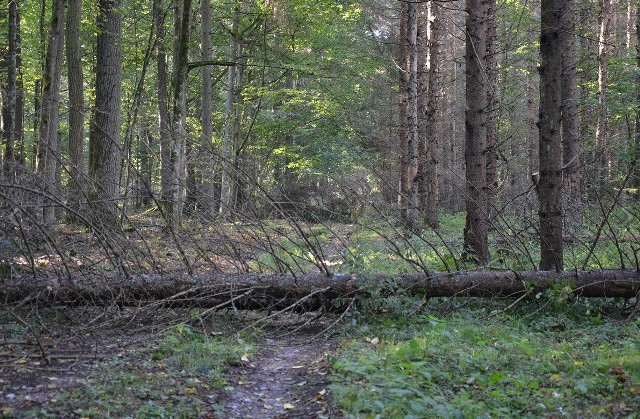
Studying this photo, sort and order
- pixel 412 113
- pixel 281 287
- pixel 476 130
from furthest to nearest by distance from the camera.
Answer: pixel 412 113, pixel 476 130, pixel 281 287

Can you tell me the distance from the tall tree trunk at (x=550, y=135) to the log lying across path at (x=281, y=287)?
668 millimetres

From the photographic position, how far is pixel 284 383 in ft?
19.0

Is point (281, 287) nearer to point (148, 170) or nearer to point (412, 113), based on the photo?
point (412, 113)

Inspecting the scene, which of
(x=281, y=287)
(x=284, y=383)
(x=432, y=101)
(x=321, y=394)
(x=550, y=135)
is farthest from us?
(x=432, y=101)

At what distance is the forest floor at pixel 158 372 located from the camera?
4.65 m

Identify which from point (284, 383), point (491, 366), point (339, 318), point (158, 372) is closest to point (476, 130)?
point (339, 318)

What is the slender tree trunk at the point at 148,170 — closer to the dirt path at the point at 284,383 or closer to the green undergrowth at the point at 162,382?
the green undergrowth at the point at 162,382

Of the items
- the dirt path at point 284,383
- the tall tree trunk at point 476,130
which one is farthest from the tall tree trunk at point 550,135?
the dirt path at point 284,383

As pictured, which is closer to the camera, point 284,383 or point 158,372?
point 158,372

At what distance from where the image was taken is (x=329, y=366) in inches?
230

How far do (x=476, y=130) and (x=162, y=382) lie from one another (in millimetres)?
6746

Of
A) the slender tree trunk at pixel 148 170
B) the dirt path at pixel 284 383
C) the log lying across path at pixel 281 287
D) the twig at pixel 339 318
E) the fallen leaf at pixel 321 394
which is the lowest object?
the dirt path at pixel 284 383

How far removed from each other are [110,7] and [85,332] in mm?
9950

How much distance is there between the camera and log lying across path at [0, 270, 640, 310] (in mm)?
7297
